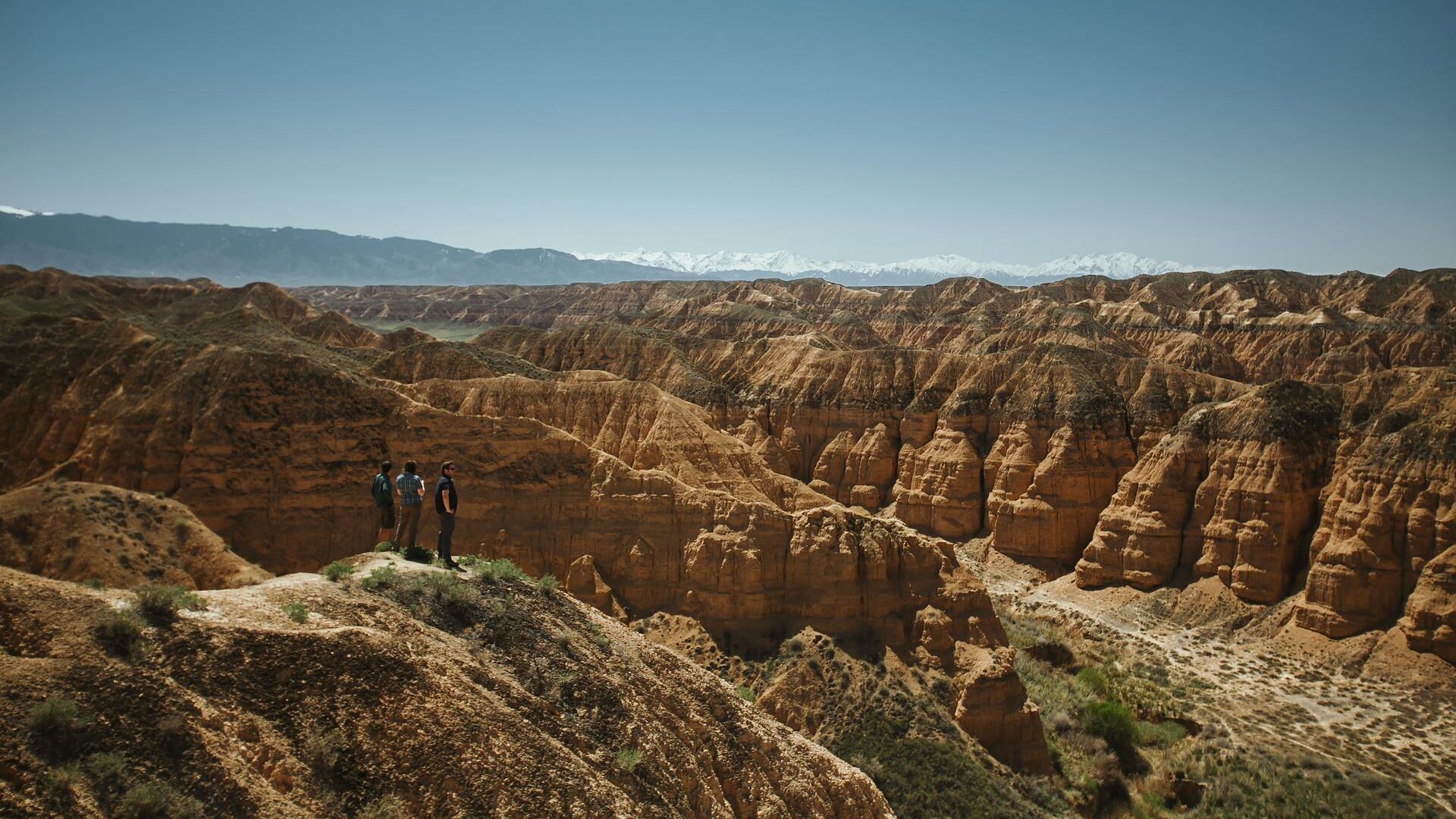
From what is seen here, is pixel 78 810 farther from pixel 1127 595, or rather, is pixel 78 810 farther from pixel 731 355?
pixel 731 355

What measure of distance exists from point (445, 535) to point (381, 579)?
1.68 metres

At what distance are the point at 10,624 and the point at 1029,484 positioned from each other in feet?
164

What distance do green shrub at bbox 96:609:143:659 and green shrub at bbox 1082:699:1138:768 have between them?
27.1 m

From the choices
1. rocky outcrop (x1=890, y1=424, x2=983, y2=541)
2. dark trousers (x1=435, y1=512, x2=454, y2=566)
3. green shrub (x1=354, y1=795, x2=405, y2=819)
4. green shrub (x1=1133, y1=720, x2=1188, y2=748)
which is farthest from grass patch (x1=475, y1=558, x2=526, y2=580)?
rocky outcrop (x1=890, y1=424, x2=983, y2=541)

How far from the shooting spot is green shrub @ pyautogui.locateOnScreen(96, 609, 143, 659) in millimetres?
9648

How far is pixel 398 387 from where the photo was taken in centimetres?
4469

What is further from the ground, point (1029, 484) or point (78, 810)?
point (78, 810)

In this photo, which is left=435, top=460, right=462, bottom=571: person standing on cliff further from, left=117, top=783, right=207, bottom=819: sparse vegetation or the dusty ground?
the dusty ground

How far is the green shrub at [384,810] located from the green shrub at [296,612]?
2.76m

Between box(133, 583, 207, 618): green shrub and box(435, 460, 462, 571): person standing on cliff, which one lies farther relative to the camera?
box(435, 460, 462, 571): person standing on cliff

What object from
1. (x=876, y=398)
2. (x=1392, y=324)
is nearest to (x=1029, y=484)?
(x=876, y=398)

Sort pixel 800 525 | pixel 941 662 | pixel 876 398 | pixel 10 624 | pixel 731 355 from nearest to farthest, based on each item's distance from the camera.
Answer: pixel 10 624
pixel 941 662
pixel 800 525
pixel 876 398
pixel 731 355

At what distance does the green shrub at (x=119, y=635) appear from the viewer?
9648 millimetres

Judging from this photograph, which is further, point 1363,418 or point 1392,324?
point 1392,324
